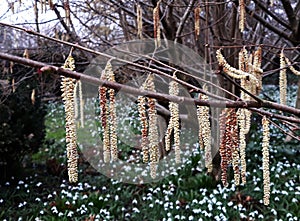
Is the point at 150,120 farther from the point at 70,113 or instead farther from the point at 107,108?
the point at 70,113

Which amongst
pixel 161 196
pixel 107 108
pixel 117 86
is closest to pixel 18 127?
pixel 161 196

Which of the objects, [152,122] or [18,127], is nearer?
[152,122]

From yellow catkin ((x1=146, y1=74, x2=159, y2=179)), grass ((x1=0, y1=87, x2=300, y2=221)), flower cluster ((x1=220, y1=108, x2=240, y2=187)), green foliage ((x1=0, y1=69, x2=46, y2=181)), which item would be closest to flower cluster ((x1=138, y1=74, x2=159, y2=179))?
yellow catkin ((x1=146, y1=74, x2=159, y2=179))

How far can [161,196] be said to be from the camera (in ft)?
11.9

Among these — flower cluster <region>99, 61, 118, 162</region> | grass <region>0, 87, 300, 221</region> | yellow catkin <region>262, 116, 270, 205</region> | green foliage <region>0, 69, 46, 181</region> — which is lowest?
grass <region>0, 87, 300, 221</region>

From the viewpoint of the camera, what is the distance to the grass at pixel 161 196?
3266 mm

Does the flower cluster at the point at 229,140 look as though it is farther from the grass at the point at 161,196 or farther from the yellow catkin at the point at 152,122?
the grass at the point at 161,196

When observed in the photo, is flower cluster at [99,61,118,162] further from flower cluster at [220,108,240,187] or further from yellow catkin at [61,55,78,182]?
flower cluster at [220,108,240,187]

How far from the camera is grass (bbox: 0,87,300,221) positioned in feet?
10.7

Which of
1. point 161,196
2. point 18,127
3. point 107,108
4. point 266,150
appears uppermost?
point 107,108

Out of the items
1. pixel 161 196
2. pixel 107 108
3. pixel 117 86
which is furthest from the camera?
pixel 161 196

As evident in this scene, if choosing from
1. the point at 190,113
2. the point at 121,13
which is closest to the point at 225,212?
the point at 190,113

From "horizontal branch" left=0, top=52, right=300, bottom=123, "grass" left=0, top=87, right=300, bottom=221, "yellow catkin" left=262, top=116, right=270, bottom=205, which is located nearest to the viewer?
"horizontal branch" left=0, top=52, right=300, bottom=123

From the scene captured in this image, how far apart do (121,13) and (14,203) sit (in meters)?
2.04
